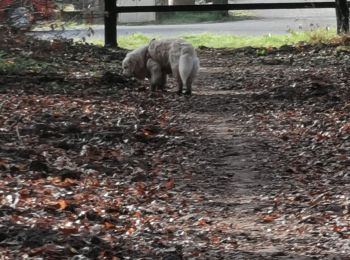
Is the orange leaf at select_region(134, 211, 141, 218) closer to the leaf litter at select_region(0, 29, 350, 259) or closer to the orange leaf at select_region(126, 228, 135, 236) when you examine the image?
the leaf litter at select_region(0, 29, 350, 259)

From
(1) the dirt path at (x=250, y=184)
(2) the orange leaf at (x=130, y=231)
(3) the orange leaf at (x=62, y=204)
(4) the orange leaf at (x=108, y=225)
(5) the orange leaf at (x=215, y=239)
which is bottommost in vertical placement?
(1) the dirt path at (x=250, y=184)

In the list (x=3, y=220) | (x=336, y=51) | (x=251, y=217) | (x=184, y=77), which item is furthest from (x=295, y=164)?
(x=336, y=51)

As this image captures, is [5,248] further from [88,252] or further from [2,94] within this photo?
[2,94]

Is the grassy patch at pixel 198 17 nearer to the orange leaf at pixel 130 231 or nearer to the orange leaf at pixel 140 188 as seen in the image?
the orange leaf at pixel 140 188

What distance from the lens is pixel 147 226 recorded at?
23.0 ft

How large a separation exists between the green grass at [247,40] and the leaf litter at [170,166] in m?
6.79

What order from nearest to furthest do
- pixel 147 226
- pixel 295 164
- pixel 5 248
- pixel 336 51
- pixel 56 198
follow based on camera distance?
1. pixel 5 248
2. pixel 147 226
3. pixel 56 198
4. pixel 295 164
5. pixel 336 51

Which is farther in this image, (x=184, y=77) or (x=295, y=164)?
(x=184, y=77)

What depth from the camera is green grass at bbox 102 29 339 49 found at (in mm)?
23469

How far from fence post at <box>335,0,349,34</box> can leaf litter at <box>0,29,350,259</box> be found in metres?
7.03

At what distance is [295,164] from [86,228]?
3329mm

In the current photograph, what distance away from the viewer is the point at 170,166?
946cm

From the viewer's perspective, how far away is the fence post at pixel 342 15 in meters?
23.5

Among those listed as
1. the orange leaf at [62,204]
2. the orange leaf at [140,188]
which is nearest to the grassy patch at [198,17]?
the orange leaf at [140,188]
